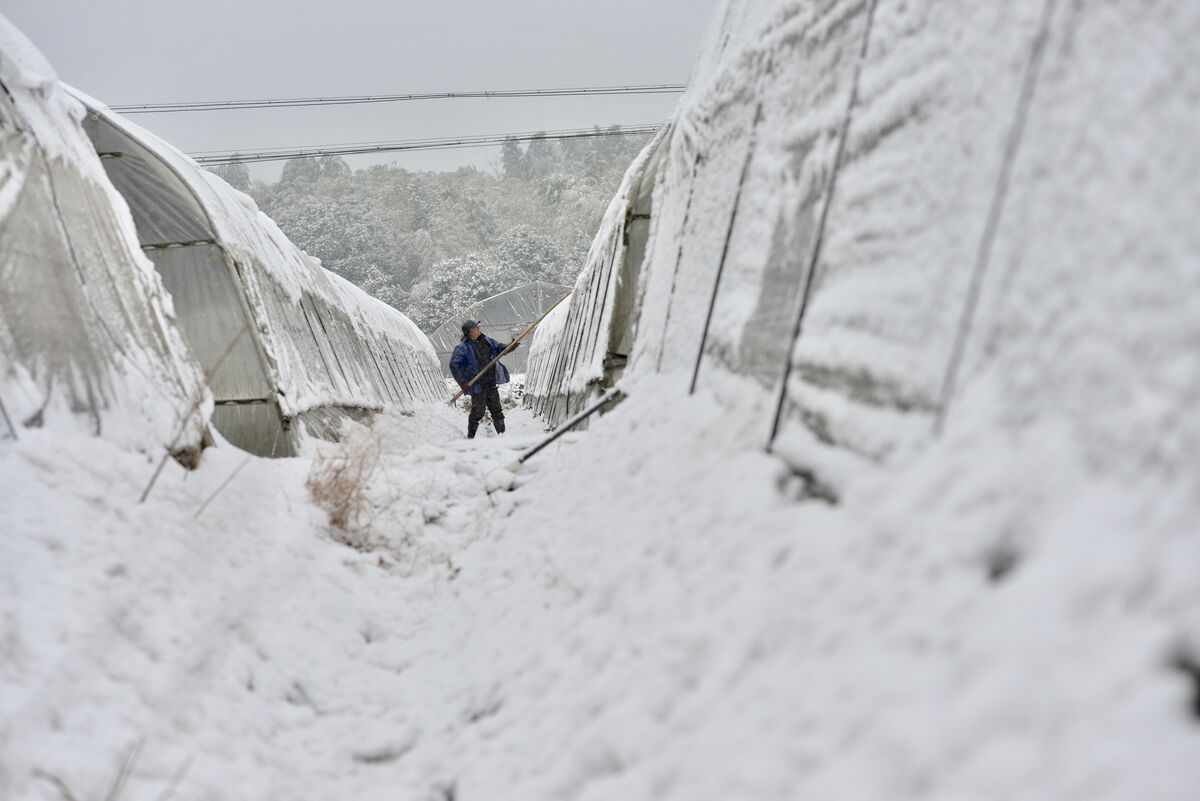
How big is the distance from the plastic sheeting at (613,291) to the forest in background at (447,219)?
101ft

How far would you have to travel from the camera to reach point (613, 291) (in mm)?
6996

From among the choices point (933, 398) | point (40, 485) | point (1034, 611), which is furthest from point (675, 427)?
point (40, 485)

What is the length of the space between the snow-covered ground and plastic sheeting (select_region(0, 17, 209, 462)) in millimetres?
211

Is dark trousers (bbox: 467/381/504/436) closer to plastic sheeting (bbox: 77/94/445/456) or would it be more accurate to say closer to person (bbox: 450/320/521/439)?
person (bbox: 450/320/521/439)

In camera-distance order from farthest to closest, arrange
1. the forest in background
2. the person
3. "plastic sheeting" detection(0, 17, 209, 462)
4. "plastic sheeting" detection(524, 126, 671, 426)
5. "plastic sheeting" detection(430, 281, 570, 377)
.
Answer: the forest in background < "plastic sheeting" detection(430, 281, 570, 377) < the person < "plastic sheeting" detection(524, 126, 671, 426) < "plastic sheeting" detection(0, 17, 209, 462)

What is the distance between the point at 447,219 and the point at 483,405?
69030mm

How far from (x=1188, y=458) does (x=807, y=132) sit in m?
1.86

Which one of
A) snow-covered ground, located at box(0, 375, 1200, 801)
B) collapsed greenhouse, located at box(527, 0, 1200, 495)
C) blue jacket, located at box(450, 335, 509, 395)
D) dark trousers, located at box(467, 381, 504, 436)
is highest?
collapsed greenhouse, located at box(527, 0, 1200, 495)

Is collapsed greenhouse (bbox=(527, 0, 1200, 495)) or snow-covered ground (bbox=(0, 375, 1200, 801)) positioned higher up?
collapsed greenhouse (bbox=(527, 0, 1200, 495))

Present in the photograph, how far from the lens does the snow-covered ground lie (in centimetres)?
95

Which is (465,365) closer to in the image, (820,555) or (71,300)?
(71,300)

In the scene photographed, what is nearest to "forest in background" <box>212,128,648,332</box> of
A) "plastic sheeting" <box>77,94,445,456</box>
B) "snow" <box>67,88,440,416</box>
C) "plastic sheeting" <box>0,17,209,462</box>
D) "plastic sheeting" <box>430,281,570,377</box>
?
"plastic sheeting" <box>430,281,570,377</box>

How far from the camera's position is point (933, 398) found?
148cm

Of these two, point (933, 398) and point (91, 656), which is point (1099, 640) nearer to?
point (933, 398)
